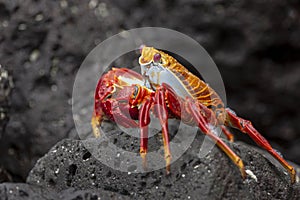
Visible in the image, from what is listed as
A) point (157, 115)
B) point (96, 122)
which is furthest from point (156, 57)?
point (96, 122)

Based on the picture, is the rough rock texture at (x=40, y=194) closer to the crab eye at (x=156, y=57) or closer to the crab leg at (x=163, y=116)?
the crab leg at (x=163, y=116)

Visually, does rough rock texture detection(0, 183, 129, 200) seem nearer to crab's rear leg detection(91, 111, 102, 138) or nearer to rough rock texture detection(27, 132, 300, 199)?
rough rock texture detection(27, 132, 300, 199)

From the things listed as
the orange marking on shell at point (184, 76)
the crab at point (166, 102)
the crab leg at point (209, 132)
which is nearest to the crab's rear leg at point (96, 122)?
the crab at point (166, 102)

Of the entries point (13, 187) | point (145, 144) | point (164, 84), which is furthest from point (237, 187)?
point (13, 187)

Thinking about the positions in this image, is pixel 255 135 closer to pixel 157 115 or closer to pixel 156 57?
pixel 157 115

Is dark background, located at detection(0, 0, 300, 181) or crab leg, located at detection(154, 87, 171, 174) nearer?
crab leg, located at detection(154, 87, 171, 174)

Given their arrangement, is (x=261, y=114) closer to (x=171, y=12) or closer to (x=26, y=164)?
(x=171, y=12)

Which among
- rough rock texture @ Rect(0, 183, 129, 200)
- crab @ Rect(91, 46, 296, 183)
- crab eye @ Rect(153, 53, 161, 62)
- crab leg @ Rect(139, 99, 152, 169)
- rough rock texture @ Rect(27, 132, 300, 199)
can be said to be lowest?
rough rock texture @ Rect(0, 183, 129, 200)

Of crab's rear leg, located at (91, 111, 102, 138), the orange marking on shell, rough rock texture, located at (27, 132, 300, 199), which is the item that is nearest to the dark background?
crab's rear leg, located at (91, 111, 102, 138)
